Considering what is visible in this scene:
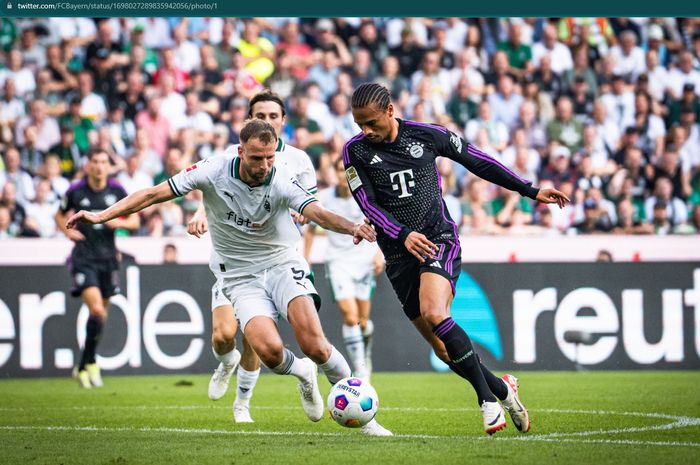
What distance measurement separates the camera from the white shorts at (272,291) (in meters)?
8.59

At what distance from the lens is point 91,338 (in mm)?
13812

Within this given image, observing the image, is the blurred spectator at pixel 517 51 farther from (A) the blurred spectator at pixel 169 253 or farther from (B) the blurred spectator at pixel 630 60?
(A) the blurred spectator at pixel 169 253

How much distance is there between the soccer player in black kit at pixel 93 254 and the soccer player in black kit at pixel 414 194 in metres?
6.17

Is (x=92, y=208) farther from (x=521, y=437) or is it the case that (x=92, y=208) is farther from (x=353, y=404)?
(x=521, y=437)

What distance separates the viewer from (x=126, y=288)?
49.3ft

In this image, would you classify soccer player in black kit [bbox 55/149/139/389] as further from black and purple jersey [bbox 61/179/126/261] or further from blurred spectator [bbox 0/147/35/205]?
blurred spectator [bbox 0/147/35/205]

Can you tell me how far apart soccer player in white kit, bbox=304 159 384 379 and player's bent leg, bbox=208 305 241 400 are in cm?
320

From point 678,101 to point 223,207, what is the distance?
1275 cm

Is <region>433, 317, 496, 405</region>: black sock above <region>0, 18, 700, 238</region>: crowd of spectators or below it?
below

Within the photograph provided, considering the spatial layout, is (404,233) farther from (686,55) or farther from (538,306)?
(686,55)

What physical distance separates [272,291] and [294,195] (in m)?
0.81

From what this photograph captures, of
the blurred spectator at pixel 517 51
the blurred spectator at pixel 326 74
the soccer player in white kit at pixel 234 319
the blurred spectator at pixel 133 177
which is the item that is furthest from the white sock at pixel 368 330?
the blurred spectator at pixel 517 51

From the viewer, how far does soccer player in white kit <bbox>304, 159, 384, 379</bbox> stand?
44.6ft

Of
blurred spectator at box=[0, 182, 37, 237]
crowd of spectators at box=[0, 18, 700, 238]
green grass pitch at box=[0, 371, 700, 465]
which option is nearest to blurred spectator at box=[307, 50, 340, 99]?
Answer: crowd of spectators at box=[0, 18, 700, 238]
